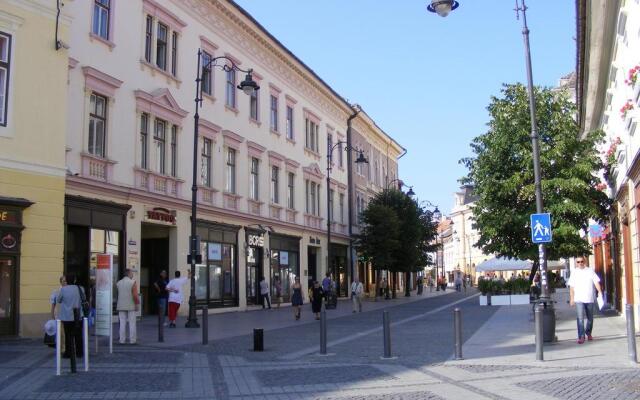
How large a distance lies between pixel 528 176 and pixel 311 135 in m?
21.8

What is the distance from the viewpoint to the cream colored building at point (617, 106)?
15906 mm

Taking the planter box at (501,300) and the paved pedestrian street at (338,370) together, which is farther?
the planter box at (501,300)

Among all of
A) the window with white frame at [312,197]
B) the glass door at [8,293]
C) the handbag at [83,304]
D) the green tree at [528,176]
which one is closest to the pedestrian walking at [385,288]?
the window with white frame at [312,197]

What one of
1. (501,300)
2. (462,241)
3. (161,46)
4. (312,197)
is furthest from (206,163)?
(462,241)

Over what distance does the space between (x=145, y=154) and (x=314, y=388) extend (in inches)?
671

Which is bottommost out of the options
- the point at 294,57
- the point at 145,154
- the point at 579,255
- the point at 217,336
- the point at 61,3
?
the point at 217,336

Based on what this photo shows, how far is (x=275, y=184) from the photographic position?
36.6 meters

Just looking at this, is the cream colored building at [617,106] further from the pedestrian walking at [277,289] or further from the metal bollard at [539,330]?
the pedestrian walking at [277,289]

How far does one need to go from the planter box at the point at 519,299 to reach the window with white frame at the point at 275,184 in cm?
1322

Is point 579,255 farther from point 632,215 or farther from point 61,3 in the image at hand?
point 61,3

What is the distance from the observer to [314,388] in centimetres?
1011

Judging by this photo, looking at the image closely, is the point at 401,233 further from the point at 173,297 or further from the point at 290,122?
the point at 173,297

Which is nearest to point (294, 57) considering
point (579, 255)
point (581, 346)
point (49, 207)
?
point (579, 255)

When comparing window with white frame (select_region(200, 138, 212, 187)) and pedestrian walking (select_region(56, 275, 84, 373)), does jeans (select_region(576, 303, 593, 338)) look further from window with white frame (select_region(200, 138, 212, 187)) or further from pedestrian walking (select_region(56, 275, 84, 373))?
window with white frame (select_region(200, 138, 212, 187))
